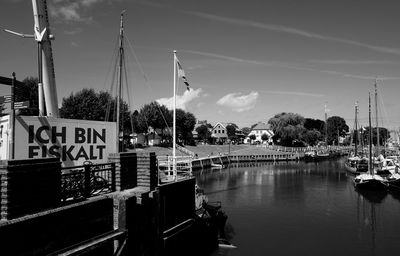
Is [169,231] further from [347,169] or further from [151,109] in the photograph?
[151,109]

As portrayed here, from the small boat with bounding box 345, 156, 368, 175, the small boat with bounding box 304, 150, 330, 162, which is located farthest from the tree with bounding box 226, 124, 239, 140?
the small boat with bounding box 345, 156, 368, 175

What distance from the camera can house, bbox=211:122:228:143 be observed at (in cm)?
Result: 13812

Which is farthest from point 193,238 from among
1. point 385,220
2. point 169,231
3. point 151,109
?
point 151,109

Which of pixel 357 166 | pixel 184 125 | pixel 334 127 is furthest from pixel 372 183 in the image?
pixel 334 127

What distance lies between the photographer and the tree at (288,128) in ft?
378

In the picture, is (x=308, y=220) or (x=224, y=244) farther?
(x=308, y=220)

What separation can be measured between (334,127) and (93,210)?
Result: 177 metres

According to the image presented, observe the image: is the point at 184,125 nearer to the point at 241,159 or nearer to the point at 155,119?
the point at 155,119

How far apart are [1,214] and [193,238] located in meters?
10.2

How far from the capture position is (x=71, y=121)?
40.5 ft

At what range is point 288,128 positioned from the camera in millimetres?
115562

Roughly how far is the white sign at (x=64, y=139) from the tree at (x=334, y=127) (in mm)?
170665

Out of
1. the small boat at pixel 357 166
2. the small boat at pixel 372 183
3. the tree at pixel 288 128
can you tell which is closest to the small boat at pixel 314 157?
the tree at pixel 288 128

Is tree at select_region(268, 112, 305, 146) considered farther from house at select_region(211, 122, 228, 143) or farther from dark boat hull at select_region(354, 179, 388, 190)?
dark boat hull at select_region(354, 179, 388, 190)
